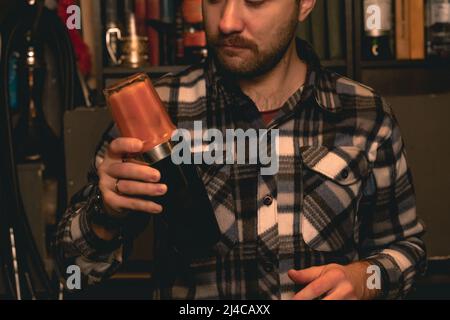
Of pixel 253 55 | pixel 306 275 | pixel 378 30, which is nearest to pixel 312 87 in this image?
pixel 253 55

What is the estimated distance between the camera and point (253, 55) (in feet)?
3.58

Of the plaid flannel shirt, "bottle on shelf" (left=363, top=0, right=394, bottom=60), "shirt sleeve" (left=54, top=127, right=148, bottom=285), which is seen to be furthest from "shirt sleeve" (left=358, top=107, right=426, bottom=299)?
"bottle on shelf" (left=363, top=0, right=394, bottom=60)

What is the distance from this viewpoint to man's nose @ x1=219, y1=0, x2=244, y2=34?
40.9 inches

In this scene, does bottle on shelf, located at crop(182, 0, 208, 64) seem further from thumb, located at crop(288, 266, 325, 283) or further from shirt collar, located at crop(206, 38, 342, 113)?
thumb, located at crop(288, 266, 325, 283)

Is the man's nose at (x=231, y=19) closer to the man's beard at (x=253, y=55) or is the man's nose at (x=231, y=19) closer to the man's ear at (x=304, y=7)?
the man's beard at (x=253, y=55)

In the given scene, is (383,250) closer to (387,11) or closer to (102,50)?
(387,11)

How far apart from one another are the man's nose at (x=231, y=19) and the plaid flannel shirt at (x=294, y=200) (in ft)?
0.41

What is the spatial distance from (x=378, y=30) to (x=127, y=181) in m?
1.12

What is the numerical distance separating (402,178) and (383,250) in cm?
14

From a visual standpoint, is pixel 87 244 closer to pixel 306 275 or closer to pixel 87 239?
pixel 87 239

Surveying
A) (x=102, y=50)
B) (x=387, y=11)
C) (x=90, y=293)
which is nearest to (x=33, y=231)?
(x=90, y=293)

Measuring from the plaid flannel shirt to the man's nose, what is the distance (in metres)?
0.12

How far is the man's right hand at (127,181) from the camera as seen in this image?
75cm

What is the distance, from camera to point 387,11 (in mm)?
1687
